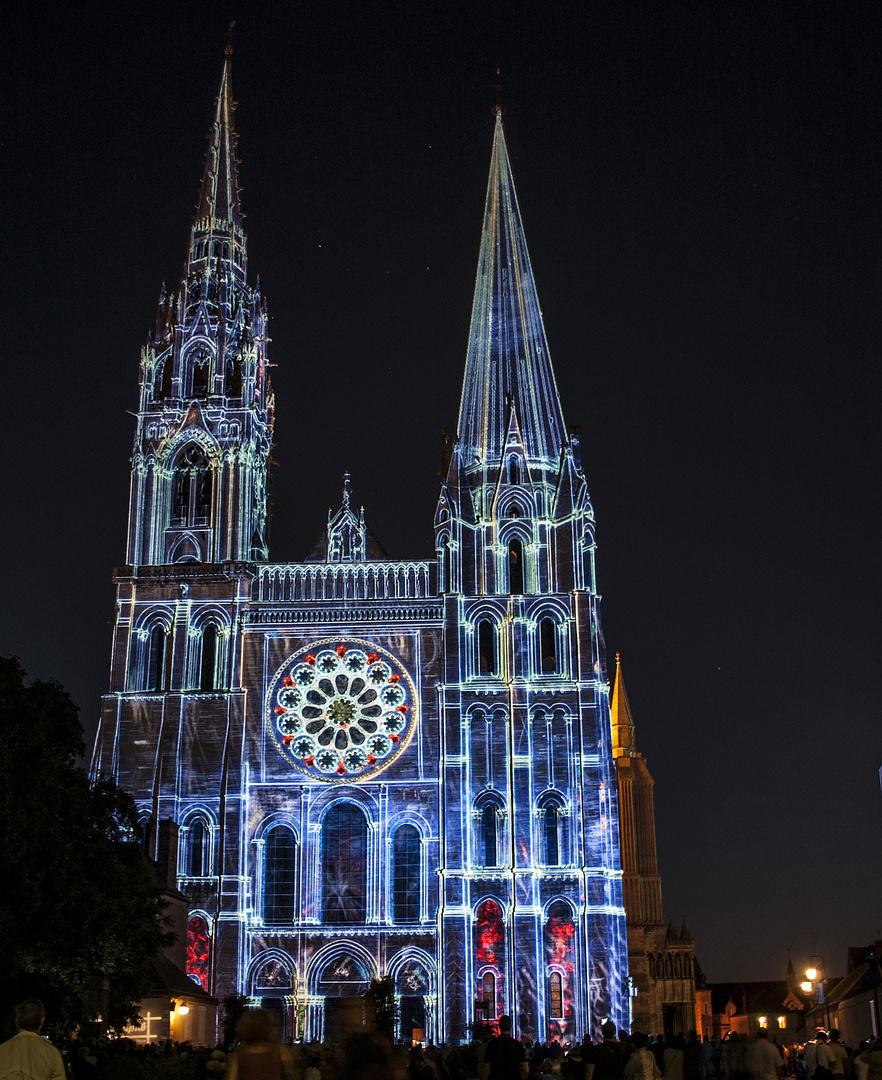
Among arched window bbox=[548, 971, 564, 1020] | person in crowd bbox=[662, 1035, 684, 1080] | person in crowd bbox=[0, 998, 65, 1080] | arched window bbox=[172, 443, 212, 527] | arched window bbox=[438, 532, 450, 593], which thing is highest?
arched window bbox=[172, 443, 212, 527]

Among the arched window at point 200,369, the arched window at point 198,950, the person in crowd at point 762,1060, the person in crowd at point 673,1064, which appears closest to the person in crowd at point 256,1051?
the person in crowd at point 762,1060

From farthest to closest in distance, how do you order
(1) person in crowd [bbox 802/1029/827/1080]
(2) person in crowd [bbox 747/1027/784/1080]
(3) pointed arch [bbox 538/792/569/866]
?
(3) pointed arch [bbox 538/792/569/866] < (1) person in crowd [bbox 802/1029/827/1080] < (2) person in crowd [bbox 747/1027/784/1080]

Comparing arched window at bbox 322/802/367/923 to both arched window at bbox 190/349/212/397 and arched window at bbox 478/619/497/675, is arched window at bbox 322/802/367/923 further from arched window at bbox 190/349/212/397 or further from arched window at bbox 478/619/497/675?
arched window at bbox 190/349/212/397

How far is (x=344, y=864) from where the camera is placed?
47375mm

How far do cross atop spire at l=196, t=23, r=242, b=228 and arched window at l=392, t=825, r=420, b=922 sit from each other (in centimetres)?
2844

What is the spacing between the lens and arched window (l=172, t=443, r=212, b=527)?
52062 millimetres

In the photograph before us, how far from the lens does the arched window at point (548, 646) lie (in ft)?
163

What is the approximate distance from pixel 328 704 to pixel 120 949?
22397 mm

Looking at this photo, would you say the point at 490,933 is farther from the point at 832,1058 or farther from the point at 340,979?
the point at 832,1058

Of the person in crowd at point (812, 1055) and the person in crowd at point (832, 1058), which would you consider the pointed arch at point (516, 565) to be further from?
the person in crowd at point (832, 1058)

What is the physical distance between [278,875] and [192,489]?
15.1 meters

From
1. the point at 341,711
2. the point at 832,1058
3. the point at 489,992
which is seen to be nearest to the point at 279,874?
the point at 341,711

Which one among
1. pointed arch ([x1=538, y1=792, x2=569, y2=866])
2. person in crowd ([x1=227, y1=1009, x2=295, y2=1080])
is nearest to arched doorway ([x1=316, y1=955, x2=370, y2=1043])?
pointed arch ([x1=538, y1=792, x2=569, y2=866])

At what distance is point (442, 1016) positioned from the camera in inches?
1758
